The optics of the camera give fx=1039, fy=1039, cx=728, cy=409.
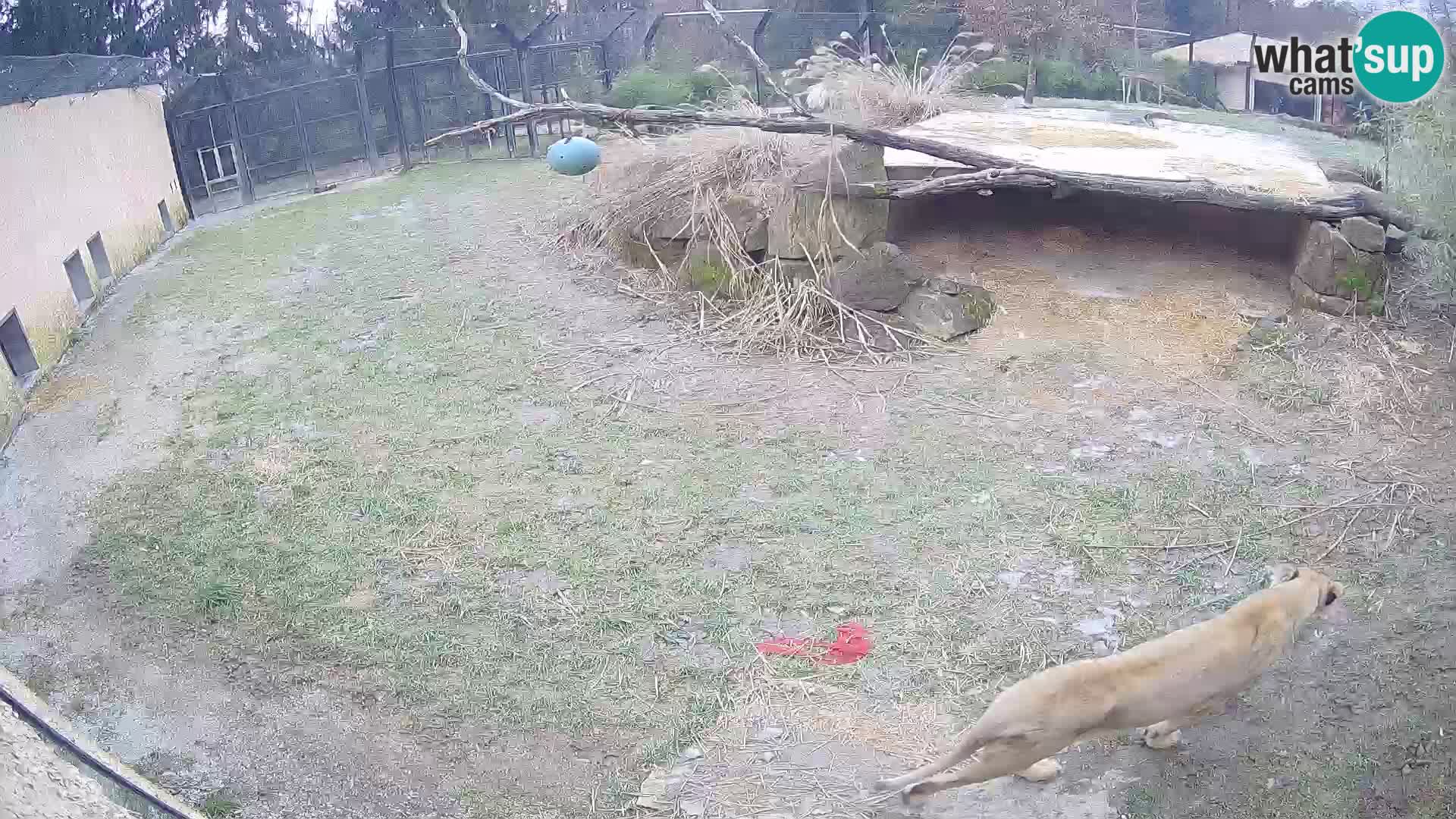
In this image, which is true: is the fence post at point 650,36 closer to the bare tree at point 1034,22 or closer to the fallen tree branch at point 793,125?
the bare tree at point 1034,22

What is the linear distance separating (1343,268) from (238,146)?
474 inches

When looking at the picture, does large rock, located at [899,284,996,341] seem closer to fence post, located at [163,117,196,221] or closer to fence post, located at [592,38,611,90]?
fence post, located at [163,117,196,221]

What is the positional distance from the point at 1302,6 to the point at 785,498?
2260 centimetres

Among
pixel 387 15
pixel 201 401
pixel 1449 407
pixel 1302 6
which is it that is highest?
pixel 387 15

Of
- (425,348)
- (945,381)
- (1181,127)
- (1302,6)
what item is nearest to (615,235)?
(425,348)

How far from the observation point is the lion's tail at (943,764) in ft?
10.1

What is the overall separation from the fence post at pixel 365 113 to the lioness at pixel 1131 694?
13.3 metres

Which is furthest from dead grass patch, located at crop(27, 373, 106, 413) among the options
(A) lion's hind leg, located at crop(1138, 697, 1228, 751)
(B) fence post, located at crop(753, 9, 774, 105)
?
(B) fence post, located at crop(753, 9, 774, 105)

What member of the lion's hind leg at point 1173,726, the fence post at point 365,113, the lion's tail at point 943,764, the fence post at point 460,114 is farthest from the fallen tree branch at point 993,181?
the fence post at point 460,114

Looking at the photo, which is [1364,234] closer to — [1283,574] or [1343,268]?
[1343,268]

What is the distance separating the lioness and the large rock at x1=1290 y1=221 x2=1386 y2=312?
405 cm

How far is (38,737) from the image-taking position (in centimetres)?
273

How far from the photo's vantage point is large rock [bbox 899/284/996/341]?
7148mm

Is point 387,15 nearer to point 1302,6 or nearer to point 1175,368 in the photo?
point 1175,368
